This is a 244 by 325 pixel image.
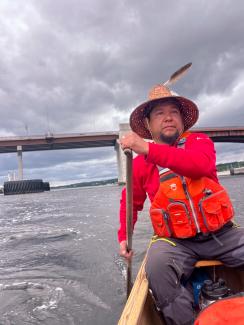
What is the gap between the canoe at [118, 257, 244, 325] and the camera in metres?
1.99

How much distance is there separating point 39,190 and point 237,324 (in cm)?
6808

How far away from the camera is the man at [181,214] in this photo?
7.38ft

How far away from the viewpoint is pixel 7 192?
63.2m

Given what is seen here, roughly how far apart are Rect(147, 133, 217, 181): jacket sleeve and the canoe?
79 cm

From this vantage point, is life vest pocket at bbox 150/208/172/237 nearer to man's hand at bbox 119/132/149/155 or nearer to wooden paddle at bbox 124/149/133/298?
wooden paddle at bbox 124/149/133/298

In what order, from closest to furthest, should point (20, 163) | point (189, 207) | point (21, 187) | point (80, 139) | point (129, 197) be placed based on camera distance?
1. point (189, 207)
2. point (129, 197)
3. point (80, 139)
4. point (20, 163)
5. point (21, 187)

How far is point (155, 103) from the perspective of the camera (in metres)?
2.82

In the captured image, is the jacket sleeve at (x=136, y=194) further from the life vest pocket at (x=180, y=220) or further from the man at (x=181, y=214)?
the life vest pocket at (x=180, y=220)

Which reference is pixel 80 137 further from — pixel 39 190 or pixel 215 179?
pixel 215 179

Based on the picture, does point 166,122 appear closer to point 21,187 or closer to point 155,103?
point 155,103

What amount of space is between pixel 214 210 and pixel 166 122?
902 mm

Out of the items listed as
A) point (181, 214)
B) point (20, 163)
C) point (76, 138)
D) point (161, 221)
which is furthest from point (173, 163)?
point (20, 163)

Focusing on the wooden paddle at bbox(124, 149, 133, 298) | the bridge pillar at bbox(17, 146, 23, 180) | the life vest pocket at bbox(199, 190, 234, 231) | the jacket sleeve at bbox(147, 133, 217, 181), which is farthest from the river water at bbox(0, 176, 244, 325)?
the bridge pillar at bbox(17, 146, 23, 180)

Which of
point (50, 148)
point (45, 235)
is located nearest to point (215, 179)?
point (45, 235)
